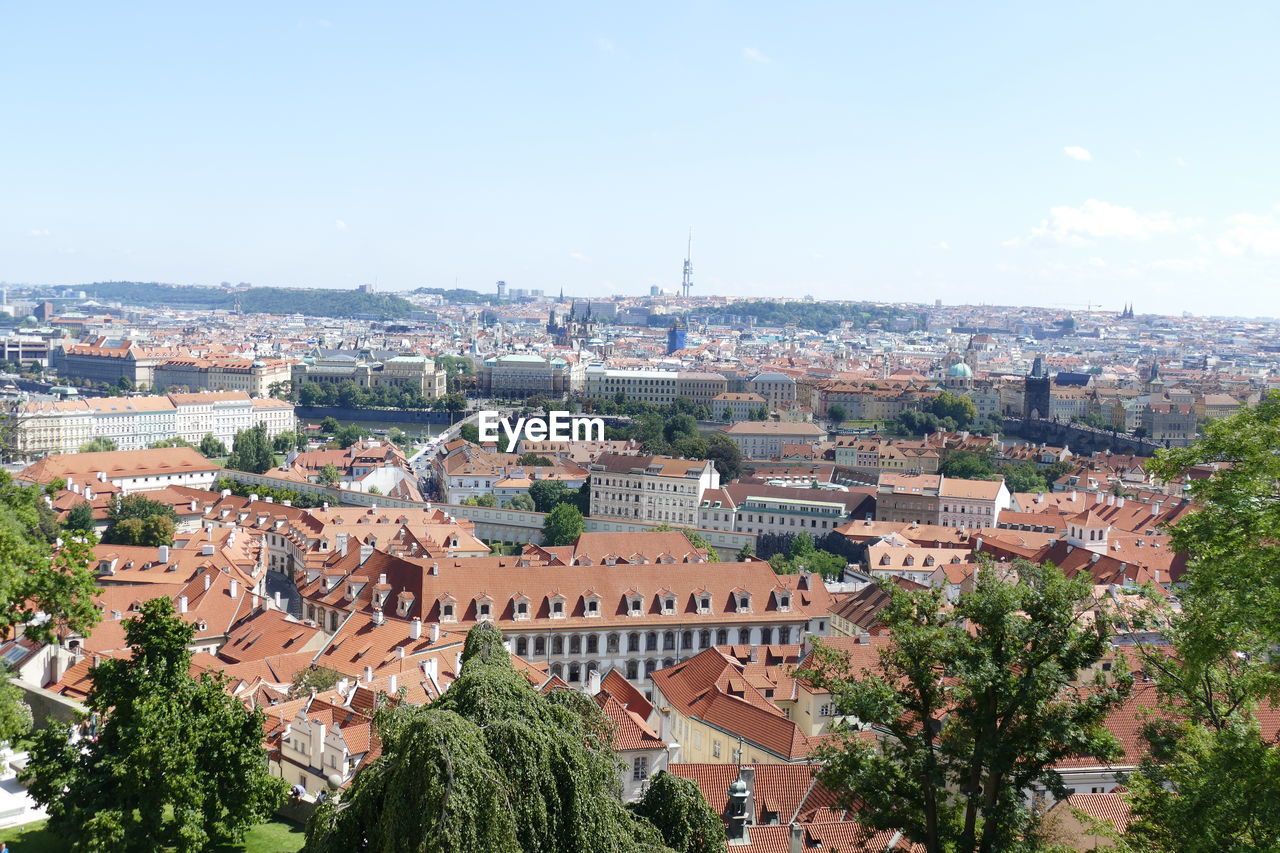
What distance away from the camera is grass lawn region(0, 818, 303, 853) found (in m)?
18.7

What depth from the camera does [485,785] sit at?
1172 cm

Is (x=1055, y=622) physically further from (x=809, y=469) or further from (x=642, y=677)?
(x=809, y=469)

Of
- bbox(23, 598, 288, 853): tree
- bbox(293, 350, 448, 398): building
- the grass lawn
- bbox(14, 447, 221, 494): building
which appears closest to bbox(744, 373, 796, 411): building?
bbox(293, 350, 448, 398): building

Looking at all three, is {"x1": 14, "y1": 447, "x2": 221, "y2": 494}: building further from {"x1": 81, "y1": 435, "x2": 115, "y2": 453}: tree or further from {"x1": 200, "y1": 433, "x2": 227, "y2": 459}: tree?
{"x1": 200, "y1": 433, "x2": 227, "y2": 459}: tree

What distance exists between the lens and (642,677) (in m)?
41.2

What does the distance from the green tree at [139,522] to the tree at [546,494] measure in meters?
21.0

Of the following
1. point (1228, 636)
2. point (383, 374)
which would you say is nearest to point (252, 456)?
point (1228, 636)

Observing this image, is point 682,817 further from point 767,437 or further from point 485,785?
point 767,437

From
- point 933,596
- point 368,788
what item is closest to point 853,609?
point 933,596

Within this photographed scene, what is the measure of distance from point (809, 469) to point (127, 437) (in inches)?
2268

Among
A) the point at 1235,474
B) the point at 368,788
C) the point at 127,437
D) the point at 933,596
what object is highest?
A: the point at 1235,474

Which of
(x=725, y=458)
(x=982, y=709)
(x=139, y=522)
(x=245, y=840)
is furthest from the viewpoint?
(x=725, y=458)

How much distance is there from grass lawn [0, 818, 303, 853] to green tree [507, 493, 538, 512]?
54.2m

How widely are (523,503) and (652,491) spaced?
7.30 metres
